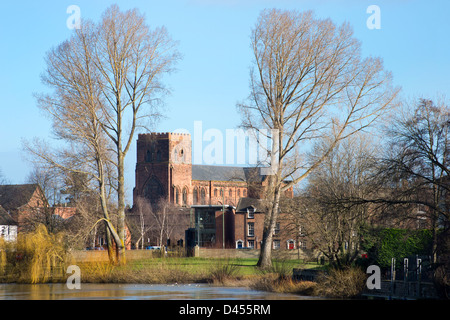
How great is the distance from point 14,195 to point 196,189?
44707mm

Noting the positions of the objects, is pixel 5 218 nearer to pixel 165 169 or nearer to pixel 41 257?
pixel 165 169

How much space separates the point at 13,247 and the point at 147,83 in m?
12.9

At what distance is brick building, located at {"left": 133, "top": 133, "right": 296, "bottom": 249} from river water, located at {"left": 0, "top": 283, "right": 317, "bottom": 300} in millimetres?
53335

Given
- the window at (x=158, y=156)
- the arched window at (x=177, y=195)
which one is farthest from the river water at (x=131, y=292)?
the window at (x=158, y=156)

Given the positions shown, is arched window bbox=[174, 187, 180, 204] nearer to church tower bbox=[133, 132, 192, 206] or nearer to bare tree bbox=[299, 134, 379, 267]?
church tower bbox=[133, 132, 192, 206]

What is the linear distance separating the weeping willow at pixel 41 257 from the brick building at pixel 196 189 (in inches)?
2027

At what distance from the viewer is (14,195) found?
265ft

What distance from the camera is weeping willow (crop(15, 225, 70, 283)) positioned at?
32.2 m

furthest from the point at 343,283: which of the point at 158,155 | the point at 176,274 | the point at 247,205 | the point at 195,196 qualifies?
the point at 195,196

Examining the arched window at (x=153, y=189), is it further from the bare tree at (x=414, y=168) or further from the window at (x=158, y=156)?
the bare tree at (x=414, y=168)

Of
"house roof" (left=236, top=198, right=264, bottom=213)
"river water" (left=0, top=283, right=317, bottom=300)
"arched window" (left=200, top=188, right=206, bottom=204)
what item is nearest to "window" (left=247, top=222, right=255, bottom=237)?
"house roof" (left=236, top=198, right=264, bottom=213)

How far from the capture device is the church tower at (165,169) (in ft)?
364

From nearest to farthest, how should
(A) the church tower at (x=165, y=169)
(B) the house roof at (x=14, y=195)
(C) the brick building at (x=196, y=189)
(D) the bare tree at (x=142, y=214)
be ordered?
(B) the house roof at (x=14, y=195), (C) the brick building at (x=196, y=189), (D) the bare tree at (x=142, y=214), (A) the church tower at (x=165, y=169)
